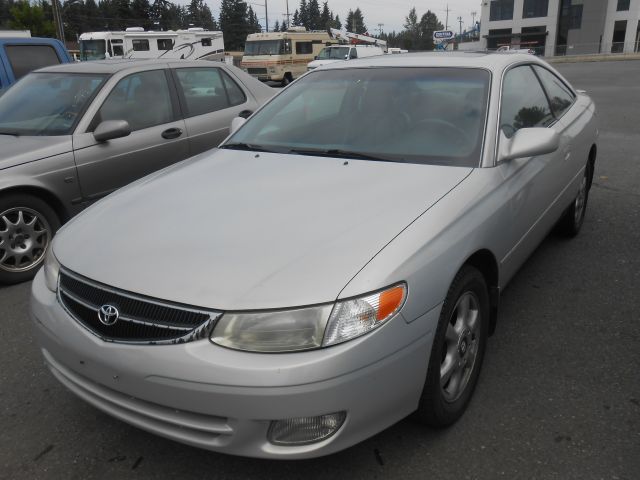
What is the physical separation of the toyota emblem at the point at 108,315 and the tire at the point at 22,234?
105 inches

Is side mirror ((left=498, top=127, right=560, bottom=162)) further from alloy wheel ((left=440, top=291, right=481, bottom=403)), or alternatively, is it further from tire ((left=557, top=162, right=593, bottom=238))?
tire ((left=557, top=162, right=593, bottom=238))

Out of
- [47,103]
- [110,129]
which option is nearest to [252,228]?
[110,129]

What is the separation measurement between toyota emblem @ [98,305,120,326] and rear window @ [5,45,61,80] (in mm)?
6738

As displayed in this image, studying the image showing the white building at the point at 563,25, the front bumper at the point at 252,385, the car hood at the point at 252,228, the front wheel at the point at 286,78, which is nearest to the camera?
the front bumper at the point at 252,385

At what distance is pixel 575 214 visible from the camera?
469 centimetres

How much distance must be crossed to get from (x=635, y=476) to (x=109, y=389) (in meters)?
2.05

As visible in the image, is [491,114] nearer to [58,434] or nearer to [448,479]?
[448,479]

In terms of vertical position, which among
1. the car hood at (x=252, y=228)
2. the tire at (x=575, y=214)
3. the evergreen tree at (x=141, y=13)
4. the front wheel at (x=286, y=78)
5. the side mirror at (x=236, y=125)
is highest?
the evergreen tree at (x=141, y=13)

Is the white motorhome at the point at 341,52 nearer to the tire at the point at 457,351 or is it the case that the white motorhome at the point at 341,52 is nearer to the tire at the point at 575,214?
the tire at the point at 575,214

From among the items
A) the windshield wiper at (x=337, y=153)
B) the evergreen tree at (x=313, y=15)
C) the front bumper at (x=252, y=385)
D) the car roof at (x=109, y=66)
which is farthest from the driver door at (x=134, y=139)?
the evergreen tree at (x=313, y=15)

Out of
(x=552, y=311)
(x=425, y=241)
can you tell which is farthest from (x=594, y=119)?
(x=425, y=241)

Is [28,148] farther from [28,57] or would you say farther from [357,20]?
[357,20]

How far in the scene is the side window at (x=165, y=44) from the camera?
2731cm

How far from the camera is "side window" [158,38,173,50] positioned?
89.6 feet
